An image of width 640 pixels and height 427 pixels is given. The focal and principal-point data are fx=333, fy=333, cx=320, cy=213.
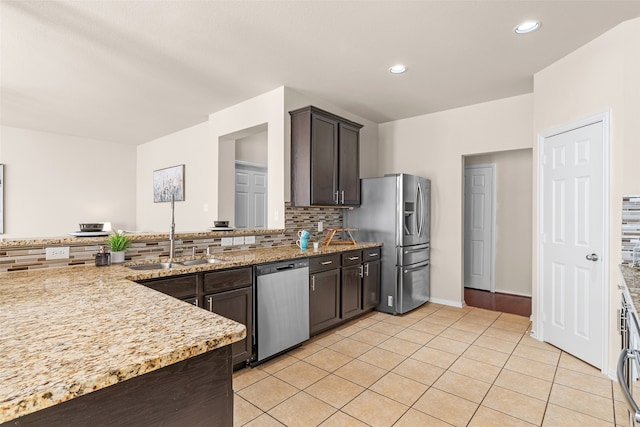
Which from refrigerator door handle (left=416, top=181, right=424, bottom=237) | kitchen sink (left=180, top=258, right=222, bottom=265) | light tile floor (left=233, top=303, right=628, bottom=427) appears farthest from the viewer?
refrigerator door handle (left=416, top=181, right=424, bottom=237)

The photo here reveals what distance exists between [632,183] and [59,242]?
13.4ft

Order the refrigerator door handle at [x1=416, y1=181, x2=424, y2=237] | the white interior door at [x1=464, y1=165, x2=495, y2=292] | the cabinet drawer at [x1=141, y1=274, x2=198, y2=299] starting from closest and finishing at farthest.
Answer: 1. the cabinet drawer at [x1=141, y1=274, x2=198, y2=299]
2. the refrigerator door handle at [x1=416, y1=181, x2=424, y2=237]
3. the white interior door at [x1=464, y1=165, x2=495, y2=292]

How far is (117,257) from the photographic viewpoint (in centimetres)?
251

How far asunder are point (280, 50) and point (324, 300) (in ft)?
7.92

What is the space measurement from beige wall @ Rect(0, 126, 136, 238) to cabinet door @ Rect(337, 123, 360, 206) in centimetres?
498

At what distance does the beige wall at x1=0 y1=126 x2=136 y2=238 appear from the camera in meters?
5.50

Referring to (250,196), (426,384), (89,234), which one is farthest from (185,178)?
(426,384)

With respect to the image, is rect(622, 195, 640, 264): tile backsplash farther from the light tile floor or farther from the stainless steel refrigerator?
the stainless steel refrigerator

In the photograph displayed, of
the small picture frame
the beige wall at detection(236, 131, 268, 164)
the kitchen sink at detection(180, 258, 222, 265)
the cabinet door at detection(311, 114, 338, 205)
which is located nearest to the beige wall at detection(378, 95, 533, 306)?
the cabinet door at detection(311, 114, 338, 205)

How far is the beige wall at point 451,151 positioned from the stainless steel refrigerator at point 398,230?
252 mm

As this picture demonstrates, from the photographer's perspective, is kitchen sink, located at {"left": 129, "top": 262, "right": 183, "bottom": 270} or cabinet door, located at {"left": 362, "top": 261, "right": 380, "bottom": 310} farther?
cabinet door, located at {"left": 362, "top": 261, "right": 380, "bottom": 310}

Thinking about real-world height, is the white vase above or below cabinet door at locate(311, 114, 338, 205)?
below

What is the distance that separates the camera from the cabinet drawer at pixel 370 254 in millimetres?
3968

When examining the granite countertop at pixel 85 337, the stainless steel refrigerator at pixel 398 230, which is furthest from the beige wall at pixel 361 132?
the granite countertop at pixel 85 337
